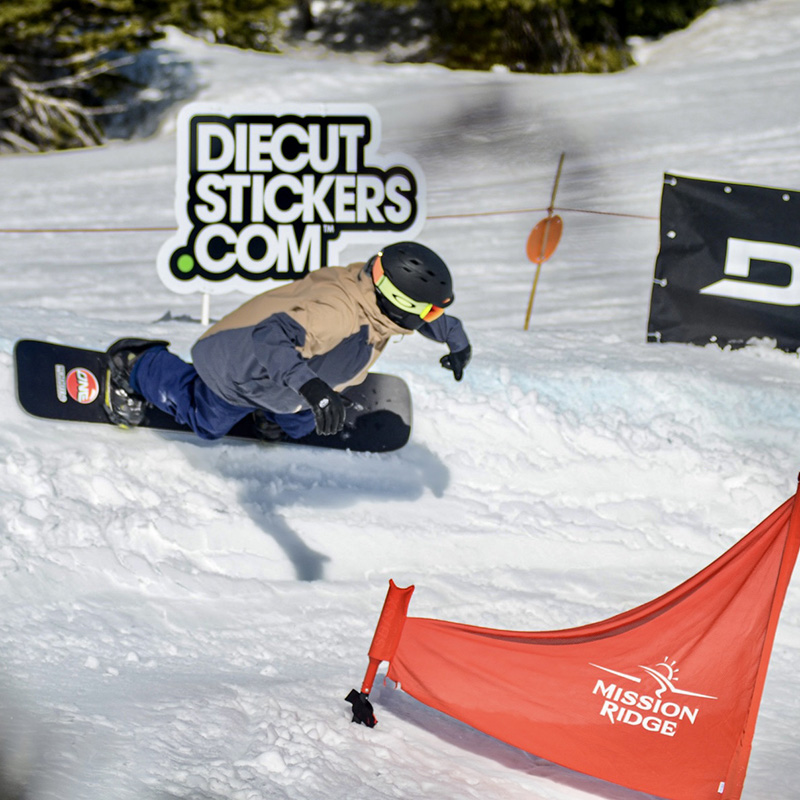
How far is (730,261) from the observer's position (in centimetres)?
607

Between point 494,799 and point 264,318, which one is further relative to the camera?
point 264,318

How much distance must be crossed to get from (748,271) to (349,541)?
3.43 m

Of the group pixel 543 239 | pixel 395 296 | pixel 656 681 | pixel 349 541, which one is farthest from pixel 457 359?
pixel 543 239

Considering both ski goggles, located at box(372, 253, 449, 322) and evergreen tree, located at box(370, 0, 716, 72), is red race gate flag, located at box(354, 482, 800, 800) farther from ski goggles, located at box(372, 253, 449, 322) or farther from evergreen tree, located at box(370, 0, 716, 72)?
evergreen tree, located at box(370, 0, 716, 72)

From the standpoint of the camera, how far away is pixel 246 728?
2.55 meters

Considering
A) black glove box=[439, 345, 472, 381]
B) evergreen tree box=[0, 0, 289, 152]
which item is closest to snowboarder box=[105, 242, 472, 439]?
black glove box=[439, 345, 472, 381]

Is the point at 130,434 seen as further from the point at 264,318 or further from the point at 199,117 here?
the point at 199,117

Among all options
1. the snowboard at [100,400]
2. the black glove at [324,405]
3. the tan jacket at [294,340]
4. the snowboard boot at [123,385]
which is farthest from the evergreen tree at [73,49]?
the black glove at [324,405]

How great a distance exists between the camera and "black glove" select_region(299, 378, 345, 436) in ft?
10.7

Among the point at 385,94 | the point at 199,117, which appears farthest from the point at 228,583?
the point at 385,94

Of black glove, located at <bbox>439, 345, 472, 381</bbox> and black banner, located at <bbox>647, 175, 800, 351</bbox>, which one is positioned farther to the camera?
black banner, located at <bbox>647, 175, 800, 351</bbox>

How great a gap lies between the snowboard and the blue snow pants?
26cm

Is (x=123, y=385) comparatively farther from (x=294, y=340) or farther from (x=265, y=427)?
(x=294, y=340)

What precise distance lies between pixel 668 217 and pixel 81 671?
186 inches
